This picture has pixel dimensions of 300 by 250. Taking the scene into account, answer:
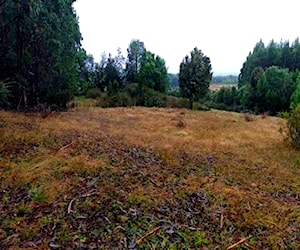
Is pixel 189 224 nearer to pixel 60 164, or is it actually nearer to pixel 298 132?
pixel 60 164

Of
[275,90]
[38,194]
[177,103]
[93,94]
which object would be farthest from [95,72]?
[38,194]

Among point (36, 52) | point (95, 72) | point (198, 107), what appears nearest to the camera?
point (36, 52)

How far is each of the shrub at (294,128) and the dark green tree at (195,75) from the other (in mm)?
12724

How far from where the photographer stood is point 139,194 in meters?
4.32

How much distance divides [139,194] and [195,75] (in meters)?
17.4

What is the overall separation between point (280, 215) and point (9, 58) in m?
10.1

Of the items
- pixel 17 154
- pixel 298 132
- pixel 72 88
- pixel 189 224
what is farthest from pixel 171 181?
pixel 72 88

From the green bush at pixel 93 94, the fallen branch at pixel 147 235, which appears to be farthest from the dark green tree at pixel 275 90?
the fallen branch at pixel 147 235

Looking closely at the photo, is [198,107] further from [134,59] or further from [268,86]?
[268,86]

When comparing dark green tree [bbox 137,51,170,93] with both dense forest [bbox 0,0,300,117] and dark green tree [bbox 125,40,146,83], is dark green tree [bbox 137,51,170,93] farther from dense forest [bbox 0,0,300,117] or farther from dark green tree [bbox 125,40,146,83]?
dark green tree [bbox 125,40,146,83]

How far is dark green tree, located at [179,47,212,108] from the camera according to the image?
21.0m

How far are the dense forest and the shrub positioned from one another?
13.1 feet

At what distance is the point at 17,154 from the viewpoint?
568 cm

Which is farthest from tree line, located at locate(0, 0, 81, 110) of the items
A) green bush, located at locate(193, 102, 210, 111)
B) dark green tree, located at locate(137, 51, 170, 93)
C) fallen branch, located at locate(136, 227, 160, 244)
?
dark green tree, located at locate(137, 51, 170, 93)
